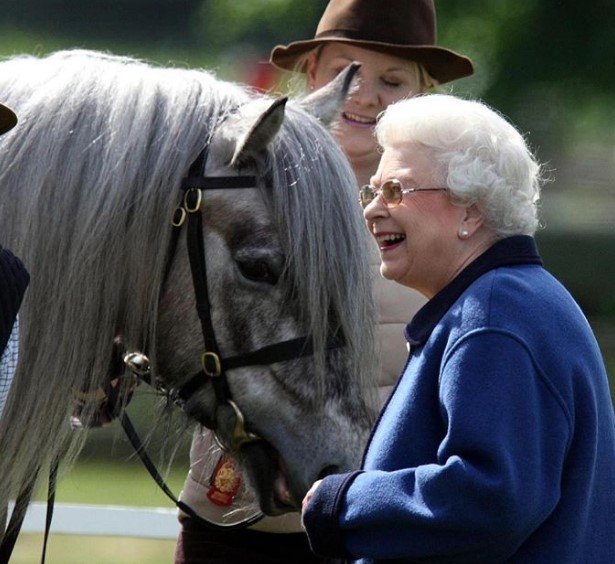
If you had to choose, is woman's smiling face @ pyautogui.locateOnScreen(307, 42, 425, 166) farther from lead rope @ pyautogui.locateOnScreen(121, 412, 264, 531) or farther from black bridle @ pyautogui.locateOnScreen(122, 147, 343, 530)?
lead rope @ pyautogui.locateOnScreen(121, 412, 264, 531)

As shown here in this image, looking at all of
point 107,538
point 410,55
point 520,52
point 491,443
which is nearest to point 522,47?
point 520,52

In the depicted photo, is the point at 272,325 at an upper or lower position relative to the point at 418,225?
lower

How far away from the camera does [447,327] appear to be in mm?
2020

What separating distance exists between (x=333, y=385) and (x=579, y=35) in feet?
19.7

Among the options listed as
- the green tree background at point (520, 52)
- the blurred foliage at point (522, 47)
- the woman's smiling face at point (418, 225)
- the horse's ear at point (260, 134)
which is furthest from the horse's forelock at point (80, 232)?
the blurred foliage at point (522, 47)

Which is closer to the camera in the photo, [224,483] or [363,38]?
[224,483]

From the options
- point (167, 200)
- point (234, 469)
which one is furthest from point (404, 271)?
point (234, 469)

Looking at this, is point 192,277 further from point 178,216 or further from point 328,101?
point 328,101

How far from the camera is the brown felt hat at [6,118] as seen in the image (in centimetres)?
202

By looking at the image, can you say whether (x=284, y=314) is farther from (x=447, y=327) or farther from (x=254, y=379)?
(x=447, y=327)

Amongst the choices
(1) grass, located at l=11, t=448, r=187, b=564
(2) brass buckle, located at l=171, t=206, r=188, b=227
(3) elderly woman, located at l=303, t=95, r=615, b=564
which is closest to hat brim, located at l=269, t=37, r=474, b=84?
(2) brass buckle, located at l=171, t=206, r=188, b=227

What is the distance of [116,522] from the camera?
4801mm

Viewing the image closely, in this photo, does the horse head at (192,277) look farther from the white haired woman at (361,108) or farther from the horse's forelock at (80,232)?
the white haired woman at (361,108)

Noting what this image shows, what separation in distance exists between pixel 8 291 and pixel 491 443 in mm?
800
